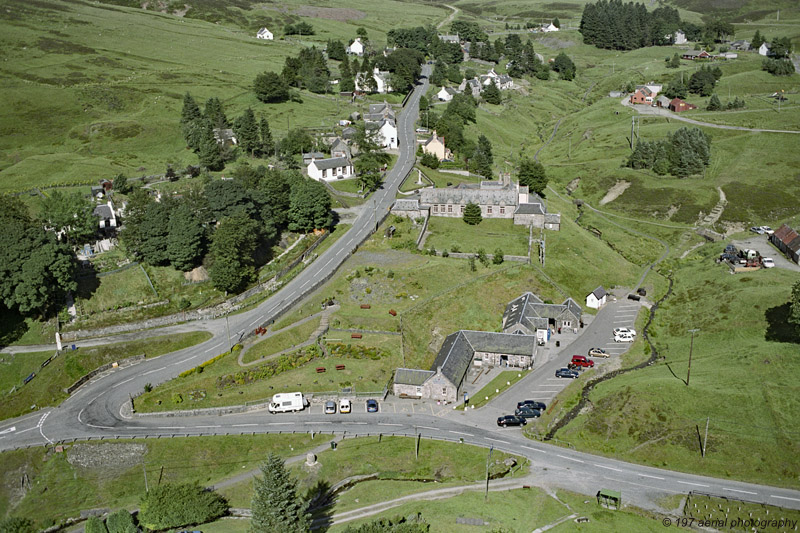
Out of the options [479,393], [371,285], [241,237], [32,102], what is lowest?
[479,393]

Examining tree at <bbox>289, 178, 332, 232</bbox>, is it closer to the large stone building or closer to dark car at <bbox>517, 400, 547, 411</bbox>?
the large stone building

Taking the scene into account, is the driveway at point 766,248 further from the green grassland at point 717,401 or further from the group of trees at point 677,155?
the group of trees at point 677,155

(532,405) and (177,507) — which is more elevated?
(177,507)

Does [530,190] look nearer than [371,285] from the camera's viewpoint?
No

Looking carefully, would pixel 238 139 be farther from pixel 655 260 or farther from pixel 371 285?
pixel 655 260

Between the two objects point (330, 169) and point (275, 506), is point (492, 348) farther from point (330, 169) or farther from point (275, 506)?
point (330, 169)

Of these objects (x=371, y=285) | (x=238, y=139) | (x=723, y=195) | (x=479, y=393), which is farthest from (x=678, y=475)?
(x=238, y=139)

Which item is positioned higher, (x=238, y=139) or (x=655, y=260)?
(x=238, y=139)

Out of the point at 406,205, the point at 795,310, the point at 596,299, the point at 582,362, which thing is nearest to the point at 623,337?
the point at 596,299
